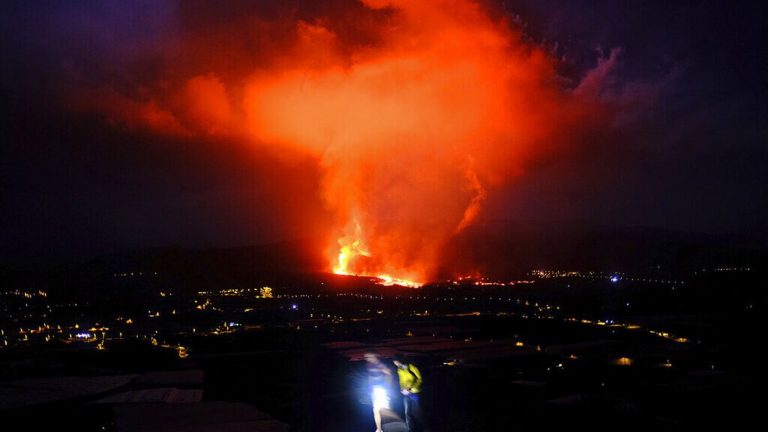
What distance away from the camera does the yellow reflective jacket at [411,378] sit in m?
8.77

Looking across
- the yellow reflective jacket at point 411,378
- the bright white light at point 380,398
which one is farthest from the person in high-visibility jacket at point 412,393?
the bright white light at point 380,398

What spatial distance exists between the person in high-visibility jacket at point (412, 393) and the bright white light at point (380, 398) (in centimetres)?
59

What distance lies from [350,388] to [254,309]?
3463cm

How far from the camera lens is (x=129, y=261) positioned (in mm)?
96188

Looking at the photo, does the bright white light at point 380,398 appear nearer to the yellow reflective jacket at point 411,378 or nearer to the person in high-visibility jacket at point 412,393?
the person in high-visibility jacket at point 412,393

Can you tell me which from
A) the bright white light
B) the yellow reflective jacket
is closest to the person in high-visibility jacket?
the yellow reflective jacket

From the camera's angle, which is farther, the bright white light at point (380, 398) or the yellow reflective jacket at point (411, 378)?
the bright white light at point (380, 398)

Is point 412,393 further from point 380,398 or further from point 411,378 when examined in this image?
point 380,398

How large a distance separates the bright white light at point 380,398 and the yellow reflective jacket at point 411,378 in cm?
70

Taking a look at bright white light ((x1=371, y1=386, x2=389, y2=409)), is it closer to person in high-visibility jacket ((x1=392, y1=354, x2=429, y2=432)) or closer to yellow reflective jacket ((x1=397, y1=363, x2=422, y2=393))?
person in high-visibility jacket ((x1=392, y1=354, x2=429, y2=432))

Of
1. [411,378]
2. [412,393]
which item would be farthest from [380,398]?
[411,378]

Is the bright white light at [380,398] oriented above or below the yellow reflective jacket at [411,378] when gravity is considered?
below

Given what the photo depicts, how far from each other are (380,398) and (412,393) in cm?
87

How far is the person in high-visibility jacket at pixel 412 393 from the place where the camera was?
875cm
